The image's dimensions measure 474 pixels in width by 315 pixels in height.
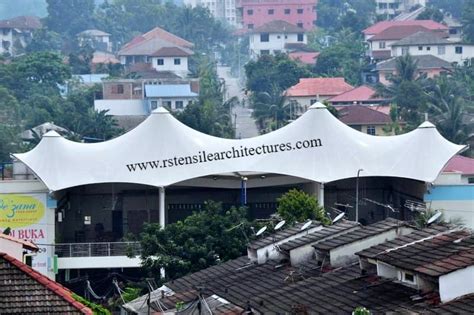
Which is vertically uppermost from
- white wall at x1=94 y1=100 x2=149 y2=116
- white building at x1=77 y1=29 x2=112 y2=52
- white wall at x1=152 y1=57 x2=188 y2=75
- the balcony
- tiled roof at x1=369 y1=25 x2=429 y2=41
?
white building at x1=77 y1=29 x2=112 y2=52

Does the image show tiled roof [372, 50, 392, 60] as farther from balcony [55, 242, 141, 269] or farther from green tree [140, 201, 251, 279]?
green tree [140, 201, 251, 279]

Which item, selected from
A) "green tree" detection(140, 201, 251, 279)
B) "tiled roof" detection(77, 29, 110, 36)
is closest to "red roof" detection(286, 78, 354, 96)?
"green tree" detection(140, 201, 251, 279)

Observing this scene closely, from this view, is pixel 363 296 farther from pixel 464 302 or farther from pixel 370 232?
pixel 370 232

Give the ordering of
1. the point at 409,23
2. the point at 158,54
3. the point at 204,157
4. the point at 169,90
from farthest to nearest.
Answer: the point at 409,23 < the point at 158,54 < the point at 169,90 < the point at 204,157

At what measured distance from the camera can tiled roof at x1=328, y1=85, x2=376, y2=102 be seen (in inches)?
3893

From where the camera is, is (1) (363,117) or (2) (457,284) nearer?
(2) (457,284)

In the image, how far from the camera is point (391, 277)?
86.4 feet

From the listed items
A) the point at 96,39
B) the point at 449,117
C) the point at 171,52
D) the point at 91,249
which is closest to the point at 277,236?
the point at 91,249

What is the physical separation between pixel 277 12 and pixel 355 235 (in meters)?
144

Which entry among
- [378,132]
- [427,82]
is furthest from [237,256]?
[427,82]

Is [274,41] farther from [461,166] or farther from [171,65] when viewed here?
[461,166]

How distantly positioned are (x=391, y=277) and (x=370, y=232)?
394 cm

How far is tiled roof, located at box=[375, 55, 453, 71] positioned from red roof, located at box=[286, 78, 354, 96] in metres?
6.38

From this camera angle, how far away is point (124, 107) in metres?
101
